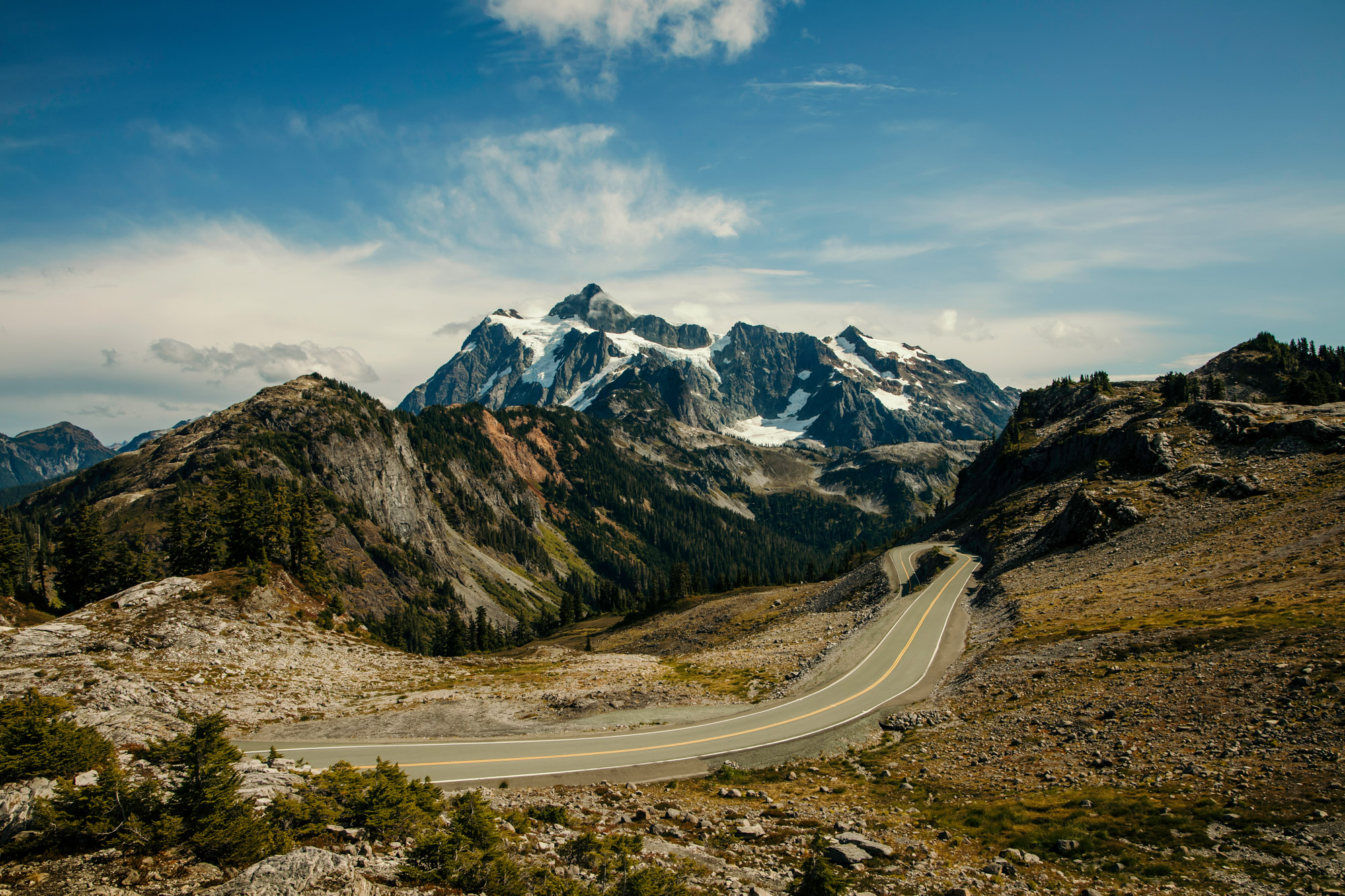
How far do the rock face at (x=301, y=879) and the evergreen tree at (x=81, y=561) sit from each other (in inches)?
3015

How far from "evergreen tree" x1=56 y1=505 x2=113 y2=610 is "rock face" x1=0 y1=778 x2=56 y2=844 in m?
70.5

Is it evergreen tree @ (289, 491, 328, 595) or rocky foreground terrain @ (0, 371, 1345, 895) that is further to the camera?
evergreen tree @ (289, 491, 328, 595)

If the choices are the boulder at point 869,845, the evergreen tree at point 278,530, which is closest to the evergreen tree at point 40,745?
the boulder at point 869,845

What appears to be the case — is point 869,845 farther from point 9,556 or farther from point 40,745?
point 9,556

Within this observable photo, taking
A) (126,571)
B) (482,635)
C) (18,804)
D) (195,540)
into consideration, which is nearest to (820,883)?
(18,804)

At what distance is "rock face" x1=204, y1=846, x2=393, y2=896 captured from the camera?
12.0 m

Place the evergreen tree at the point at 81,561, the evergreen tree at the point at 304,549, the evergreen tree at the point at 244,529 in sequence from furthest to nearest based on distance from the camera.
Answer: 1. the evergreen tree at the point at 81,561
2. the evergreen tree at the point at 304,549
3. the evergreen tree at the point at 244,529

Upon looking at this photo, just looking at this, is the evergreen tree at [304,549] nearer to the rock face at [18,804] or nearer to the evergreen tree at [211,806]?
the rock face at [18,804]

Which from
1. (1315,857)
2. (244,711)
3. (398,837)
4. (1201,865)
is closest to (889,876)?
(1201,865)

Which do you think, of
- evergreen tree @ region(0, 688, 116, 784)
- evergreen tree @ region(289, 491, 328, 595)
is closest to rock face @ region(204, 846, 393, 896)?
evergreen tree @ region(0, 688, 116, 784)

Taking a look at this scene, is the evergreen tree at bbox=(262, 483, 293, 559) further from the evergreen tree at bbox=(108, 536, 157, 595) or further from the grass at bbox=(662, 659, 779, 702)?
the grass at bbox=(662, 659, 779, 702)

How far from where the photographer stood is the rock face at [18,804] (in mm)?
13016

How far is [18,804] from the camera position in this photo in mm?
13500

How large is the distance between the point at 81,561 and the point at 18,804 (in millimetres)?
72645
